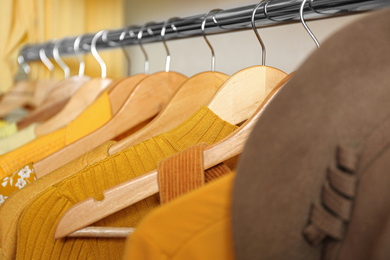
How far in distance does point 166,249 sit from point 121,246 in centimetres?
25

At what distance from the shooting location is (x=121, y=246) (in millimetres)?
604

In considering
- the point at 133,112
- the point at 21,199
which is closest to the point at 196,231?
the point at 21,199

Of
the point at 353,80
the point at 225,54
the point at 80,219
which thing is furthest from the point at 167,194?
the point at 225,54

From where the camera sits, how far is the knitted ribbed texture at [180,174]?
0.49 meters

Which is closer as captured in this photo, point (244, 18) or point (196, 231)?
point (196, 231)

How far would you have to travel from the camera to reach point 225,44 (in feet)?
4.89

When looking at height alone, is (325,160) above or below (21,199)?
above

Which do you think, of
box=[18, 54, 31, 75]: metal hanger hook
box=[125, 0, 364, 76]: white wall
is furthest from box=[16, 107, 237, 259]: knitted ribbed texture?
box=[18, 54, 31, 75]: metal hanger hook

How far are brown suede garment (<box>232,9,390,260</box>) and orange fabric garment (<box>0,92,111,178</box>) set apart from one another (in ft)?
1.71

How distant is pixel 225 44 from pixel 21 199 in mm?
1008

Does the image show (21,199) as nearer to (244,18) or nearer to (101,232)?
(101,232)

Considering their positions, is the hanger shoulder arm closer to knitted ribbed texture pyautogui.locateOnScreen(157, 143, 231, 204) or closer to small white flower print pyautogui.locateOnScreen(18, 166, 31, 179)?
knitted ribbed texture pyautogui.locateOnScreen(157, 143, 231, 204)

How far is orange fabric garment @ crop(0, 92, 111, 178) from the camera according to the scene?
771mm

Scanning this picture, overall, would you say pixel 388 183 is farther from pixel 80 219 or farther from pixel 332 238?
pixel 80 219
